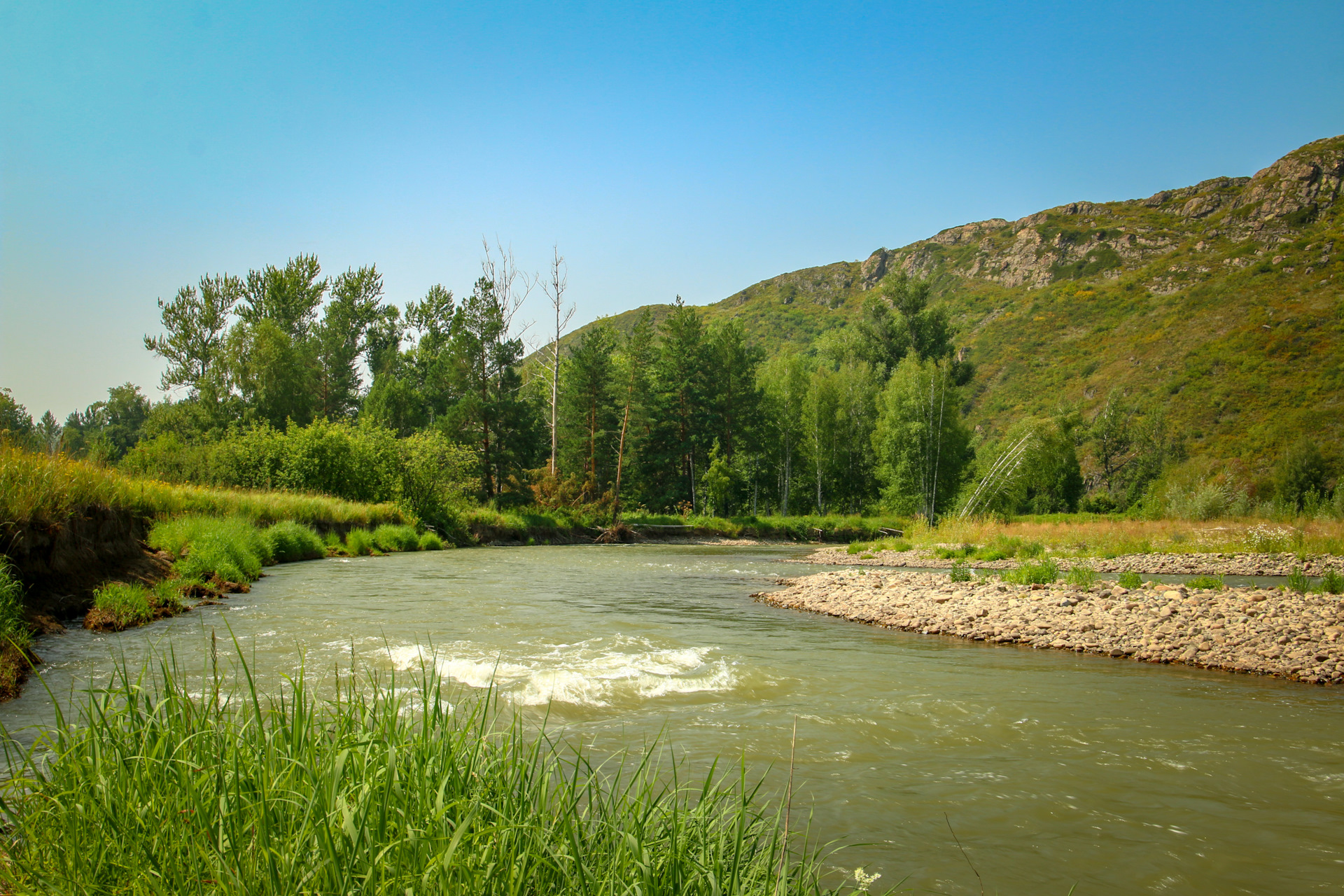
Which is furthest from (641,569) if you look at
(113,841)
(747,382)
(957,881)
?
(747,382)

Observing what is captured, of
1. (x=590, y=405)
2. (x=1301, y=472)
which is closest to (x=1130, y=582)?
(x=590, y=405)

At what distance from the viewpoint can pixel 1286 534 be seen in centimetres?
2312

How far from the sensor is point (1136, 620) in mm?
10867

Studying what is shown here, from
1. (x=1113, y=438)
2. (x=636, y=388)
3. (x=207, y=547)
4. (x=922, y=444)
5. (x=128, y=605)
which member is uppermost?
(x=636, y=388)

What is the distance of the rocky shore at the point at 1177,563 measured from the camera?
18625 millimetres

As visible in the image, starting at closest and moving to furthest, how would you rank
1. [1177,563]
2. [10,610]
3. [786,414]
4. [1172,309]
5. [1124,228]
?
[10,610] → [1177,563] → [786,414] → [1172,309] → [1124,228]

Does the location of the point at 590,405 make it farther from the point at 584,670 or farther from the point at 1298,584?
the point at 584,670

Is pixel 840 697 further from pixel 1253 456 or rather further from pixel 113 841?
pixel 1253 456

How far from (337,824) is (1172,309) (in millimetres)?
99919

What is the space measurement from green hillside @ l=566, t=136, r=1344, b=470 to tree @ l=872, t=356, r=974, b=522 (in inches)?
777

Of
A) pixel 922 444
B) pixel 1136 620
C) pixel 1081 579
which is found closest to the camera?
pixel 1136 620

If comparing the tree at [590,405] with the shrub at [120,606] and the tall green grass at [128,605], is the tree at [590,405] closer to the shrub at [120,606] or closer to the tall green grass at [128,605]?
the tall green grass at [128,605]

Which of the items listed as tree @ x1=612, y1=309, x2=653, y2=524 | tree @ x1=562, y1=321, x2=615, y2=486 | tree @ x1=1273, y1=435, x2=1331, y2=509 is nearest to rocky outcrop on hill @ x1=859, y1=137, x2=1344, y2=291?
tree @ x1=612, y1=309, x2=653, y2=524

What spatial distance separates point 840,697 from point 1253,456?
212 ft
